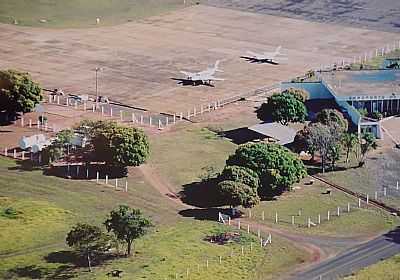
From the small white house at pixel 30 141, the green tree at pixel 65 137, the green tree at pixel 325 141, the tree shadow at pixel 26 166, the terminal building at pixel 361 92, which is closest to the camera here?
the tree shadow at pixel 26 166

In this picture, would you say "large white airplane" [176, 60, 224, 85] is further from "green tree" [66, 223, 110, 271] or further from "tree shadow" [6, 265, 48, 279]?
"tree shadow" [6, 265, 48, 279]

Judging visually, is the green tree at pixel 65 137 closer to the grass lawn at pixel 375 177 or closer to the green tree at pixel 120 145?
the green tree at pixel 120 145

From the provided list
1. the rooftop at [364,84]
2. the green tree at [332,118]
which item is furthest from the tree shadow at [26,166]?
the rooftop at [364,84]

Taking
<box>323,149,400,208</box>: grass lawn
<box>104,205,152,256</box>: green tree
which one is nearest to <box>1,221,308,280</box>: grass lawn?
<box>104,205,152,256</box>: green tree

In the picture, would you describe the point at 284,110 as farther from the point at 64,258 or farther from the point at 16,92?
the point at 64,258

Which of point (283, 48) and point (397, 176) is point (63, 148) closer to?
point (397, 176)
